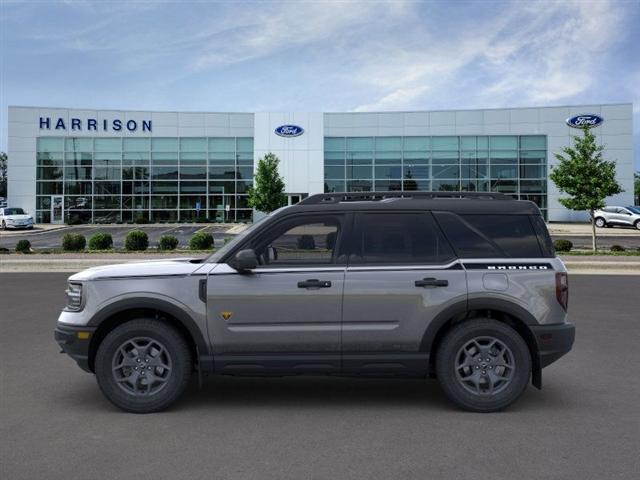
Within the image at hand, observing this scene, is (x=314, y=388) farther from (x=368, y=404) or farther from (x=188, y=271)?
(x=188, y=271)

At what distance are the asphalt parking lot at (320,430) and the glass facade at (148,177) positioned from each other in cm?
4414

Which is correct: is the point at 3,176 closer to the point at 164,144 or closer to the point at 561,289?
the point at 164,144

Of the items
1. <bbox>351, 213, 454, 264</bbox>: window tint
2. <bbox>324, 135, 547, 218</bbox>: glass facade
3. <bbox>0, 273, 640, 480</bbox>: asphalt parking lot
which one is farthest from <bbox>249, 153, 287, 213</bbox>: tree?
<bbox>351, 213, 454, 264</bbox>: window tint

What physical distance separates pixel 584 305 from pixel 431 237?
768cm

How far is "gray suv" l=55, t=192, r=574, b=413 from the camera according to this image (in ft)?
16.8

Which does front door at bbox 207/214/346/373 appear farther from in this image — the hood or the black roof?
the black roof

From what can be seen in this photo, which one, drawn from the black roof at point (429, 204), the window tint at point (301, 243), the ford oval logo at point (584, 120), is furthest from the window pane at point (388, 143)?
the window tint at point (301, 243)

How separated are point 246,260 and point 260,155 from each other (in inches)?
1803

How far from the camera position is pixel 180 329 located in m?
5.30

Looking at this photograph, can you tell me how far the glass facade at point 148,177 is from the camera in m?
50.5

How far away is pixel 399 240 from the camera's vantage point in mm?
5309

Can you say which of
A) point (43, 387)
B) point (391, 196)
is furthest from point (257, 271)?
point (43, 387)

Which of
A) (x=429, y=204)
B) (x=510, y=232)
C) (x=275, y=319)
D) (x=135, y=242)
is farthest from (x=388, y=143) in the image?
(x=275, y=319)

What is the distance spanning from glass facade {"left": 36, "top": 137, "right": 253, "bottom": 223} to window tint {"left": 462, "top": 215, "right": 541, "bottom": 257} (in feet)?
150
